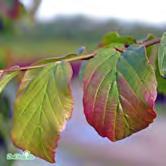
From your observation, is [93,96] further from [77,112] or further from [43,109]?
[77,112]

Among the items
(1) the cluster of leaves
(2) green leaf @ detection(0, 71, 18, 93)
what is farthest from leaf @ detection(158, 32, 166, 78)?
(2) green leaf @ detection(0, 71, 18, 93)

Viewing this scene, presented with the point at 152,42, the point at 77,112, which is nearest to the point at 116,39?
the point at 152,42

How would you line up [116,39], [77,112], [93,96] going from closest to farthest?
[93,96], [116,39], [77,112]

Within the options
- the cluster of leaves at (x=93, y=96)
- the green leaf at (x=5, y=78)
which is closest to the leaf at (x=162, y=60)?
the cluster of leaves at (x=93, y=96)

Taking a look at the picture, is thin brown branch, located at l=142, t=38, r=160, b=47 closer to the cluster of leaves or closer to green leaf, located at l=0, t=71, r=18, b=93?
the cluster of leaves

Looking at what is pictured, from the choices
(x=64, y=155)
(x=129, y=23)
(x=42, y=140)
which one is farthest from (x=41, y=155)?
(x=129, y=23)

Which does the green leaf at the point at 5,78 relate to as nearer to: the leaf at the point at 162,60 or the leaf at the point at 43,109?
the leaf at the point at 43,109

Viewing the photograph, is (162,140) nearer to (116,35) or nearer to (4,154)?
(4,154)
